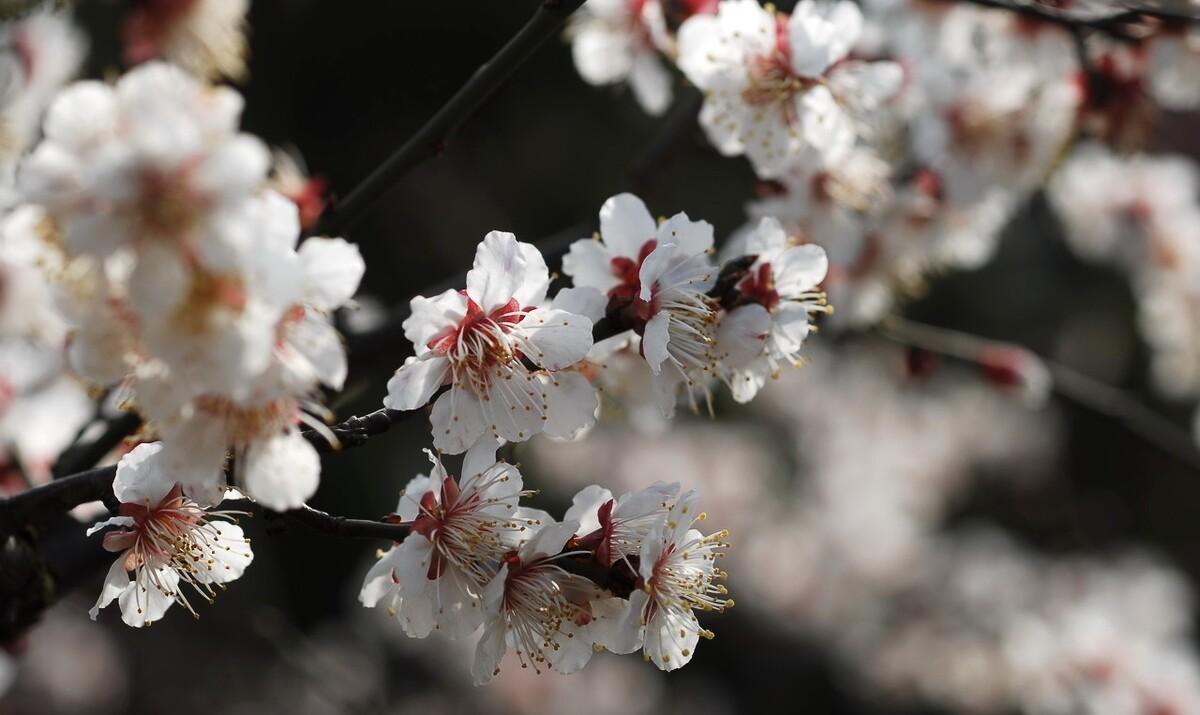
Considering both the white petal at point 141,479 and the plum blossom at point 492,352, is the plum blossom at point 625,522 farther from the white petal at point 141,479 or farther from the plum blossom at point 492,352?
the white petal at point 141,479

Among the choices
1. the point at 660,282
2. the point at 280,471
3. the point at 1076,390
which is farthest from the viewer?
the point at 1076,390

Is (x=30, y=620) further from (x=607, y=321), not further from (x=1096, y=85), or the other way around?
(x=1096, y=85)

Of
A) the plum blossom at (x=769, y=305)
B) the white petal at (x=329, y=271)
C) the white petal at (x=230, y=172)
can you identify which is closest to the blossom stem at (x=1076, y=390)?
the plum blossom at (x=769, y=305)

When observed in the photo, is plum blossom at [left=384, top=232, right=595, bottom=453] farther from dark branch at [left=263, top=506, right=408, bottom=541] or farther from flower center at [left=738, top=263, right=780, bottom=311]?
flower center at [left=738, top=263, right=780, bottom=311]

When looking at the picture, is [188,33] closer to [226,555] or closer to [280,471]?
[226,555]

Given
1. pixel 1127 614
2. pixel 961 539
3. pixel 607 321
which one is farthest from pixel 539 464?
pixel 607 321

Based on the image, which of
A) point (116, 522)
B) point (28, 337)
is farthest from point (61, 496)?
point (28, 337)

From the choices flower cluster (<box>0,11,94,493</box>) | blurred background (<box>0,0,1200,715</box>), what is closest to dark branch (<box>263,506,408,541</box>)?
flower cluster (<box>0,11,94,493</box>)
